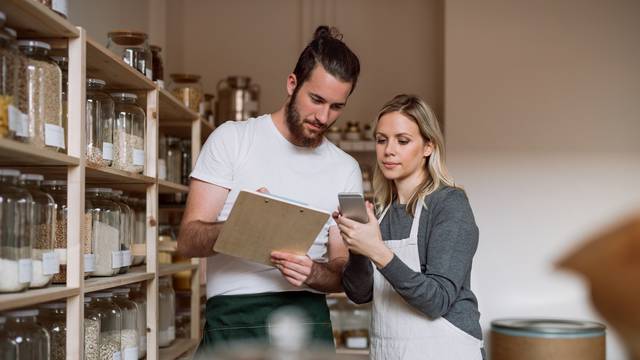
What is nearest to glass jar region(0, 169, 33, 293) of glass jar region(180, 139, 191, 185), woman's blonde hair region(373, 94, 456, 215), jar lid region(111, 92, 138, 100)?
woman's blonde hair region(373, 94, 456, 215)

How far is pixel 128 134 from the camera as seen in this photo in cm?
242

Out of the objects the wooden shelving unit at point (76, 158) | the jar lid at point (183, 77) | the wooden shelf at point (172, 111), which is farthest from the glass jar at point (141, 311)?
the jar lid at point (183, 77)

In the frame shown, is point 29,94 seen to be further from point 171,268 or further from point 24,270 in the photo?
point 171,268

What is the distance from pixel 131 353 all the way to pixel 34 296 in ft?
3.09

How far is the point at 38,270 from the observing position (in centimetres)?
159

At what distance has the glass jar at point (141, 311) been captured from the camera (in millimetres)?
2576

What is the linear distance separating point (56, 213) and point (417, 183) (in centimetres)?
93

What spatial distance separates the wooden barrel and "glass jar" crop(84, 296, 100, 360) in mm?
2200

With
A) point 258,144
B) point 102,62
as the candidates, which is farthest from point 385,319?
point 102,62

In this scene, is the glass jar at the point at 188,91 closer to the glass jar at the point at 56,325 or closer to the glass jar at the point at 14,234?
the glass jar at the point at 56,325

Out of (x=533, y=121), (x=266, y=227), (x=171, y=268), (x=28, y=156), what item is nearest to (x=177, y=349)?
(x=171, y=268)

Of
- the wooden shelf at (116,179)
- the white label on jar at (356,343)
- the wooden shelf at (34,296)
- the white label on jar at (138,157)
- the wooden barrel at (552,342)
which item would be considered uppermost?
the white label on jar at (138,157)

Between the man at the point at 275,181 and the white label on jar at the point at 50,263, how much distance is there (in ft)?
1.17

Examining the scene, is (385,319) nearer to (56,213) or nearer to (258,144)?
(258,144)
